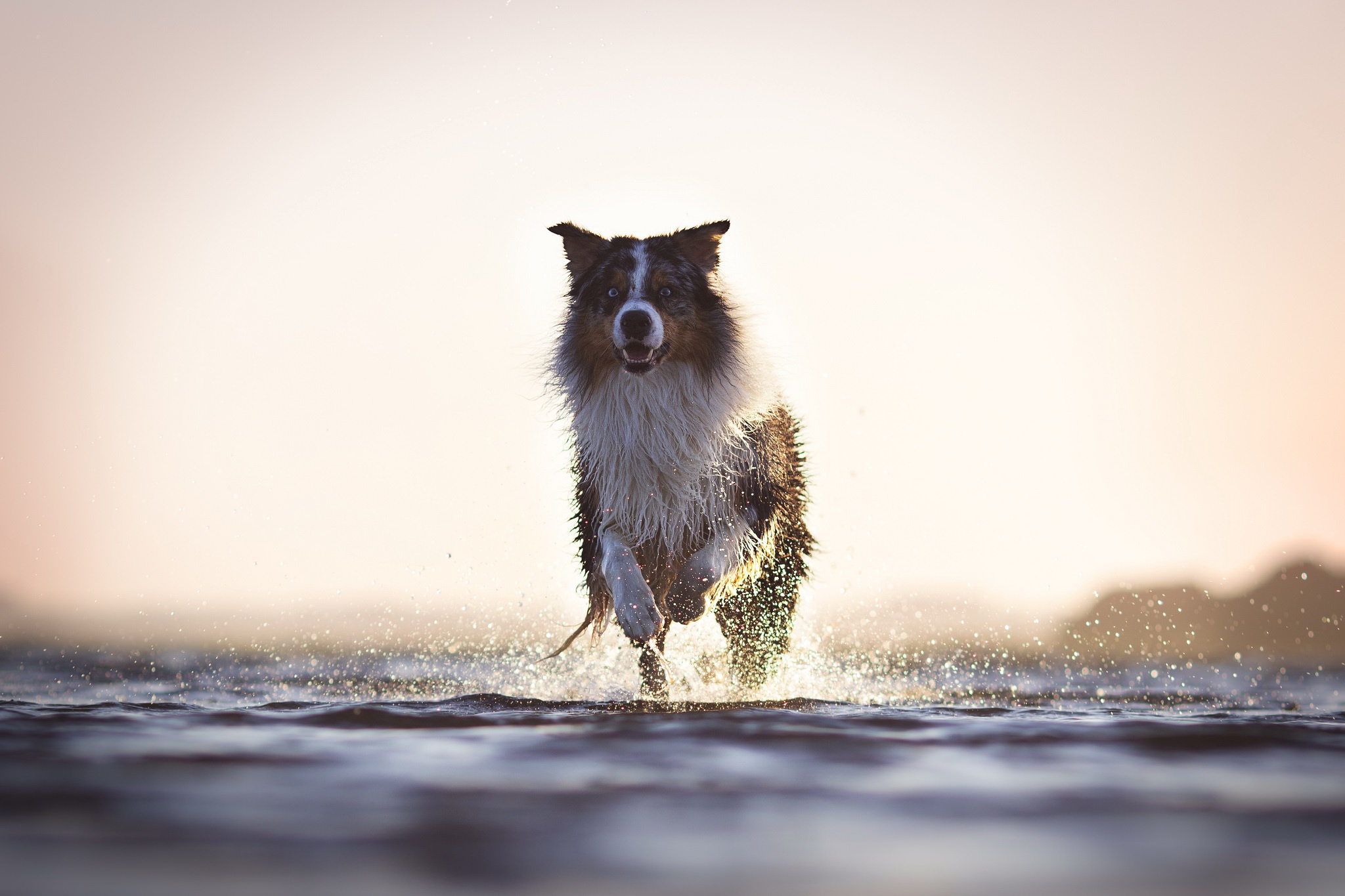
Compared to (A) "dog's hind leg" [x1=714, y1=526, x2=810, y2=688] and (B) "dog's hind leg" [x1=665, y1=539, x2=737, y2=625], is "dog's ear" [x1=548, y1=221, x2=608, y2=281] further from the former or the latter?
(A) "dog's hind leg" [x1=714, y1=526, x2=810, y2=688]

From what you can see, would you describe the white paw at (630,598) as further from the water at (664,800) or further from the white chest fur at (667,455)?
the water at (664,800)

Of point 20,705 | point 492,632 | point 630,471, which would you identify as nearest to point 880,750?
point 20,705

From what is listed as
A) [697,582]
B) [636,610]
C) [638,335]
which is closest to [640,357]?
[638,335]

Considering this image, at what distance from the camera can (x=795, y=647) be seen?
6160mm

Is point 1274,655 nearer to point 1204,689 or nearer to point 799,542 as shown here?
point 1204,689

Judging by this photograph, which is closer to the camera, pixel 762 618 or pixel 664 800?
pixel 664 800

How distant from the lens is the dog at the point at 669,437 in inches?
211

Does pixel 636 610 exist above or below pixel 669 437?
below

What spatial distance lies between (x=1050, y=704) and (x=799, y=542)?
176cm

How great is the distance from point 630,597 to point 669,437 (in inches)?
45.1

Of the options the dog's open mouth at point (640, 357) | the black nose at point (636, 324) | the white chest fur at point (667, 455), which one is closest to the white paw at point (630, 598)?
the white chest fur at point (667, 455)

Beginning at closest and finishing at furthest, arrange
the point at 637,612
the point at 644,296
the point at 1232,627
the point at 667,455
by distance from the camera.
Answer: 1. the point at 637,612
2. the point at 644,296
3. the point at 667,455
4. the point at 1232,627

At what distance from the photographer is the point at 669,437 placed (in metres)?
5.52

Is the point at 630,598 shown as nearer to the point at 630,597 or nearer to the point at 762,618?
the point at 630,597
